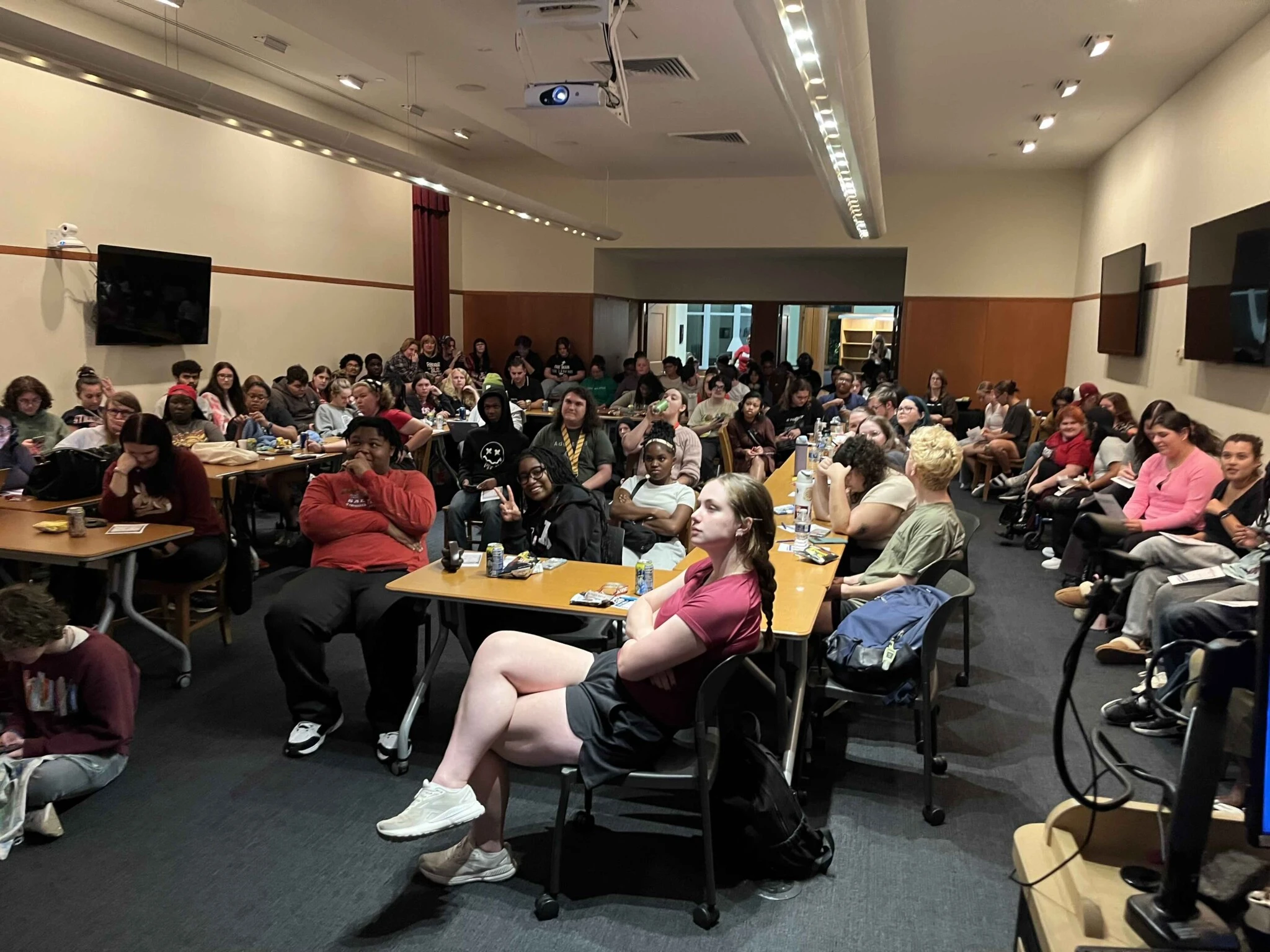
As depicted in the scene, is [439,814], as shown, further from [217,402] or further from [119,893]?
[217,402]

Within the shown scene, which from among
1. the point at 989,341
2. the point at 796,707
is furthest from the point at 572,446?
the point at 989,341

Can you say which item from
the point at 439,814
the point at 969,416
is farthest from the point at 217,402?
the point at 969,416

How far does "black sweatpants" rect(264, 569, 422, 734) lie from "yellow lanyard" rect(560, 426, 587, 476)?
2.12 m

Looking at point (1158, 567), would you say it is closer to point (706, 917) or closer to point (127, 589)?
point (706, 917)

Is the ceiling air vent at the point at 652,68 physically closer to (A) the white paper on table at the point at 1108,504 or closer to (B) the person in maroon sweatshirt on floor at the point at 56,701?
(A) the white paper on table at the point at 1108,504

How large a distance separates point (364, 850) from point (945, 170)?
472 inches

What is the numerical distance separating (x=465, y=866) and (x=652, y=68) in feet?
22.6

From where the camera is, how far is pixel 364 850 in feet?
9.38

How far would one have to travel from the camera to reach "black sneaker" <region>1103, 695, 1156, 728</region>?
386 centimetres

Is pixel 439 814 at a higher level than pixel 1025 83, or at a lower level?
lower

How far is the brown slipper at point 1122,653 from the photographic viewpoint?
4.59m

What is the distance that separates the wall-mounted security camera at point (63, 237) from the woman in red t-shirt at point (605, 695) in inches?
259

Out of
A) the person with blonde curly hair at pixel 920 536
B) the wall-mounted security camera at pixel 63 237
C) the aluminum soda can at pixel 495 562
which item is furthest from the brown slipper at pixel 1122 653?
the wall-mounted security camera at pixel 63 237

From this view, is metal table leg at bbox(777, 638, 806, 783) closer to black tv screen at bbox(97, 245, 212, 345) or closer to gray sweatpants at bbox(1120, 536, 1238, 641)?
gray sweatpants at bbox(1120, 536, 1238, 641)
